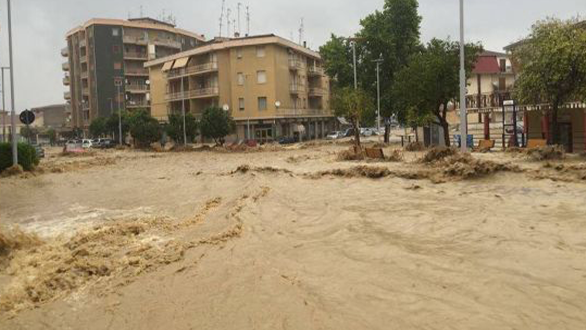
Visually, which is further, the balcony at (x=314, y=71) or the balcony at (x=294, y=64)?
the balcony at (x=314, y=71)

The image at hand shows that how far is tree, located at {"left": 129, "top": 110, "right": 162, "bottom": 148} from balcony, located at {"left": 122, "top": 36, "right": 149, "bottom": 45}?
27.6 metres

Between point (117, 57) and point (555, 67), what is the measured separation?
71.9 metres

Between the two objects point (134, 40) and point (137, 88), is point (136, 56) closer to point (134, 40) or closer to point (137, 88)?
point (134, 40)

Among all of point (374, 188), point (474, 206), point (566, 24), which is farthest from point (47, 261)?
point (566, 24)

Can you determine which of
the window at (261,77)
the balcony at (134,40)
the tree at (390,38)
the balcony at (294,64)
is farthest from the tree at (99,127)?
the tree at (390,38)

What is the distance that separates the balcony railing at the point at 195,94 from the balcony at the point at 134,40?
63.3 ft

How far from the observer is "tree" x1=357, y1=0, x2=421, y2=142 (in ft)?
169

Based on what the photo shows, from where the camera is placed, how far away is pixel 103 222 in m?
12.7

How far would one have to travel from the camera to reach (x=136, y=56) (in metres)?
85.0

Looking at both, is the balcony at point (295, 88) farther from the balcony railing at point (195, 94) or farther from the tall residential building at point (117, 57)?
the tall residential building at point (117, 57)

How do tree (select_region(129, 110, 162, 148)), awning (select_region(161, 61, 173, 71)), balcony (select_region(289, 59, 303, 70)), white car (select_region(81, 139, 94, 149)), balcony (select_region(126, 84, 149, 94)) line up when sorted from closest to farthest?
tree (select_region(129, 110, 162, 148)) → balcony (select_region(289, 59, 303, 70)) → white car (select_region(81, 139, 94, 149)) → awning (select_region(161, 61, 173, 71)) → balcony (select_region(126, 84, 149, 94))

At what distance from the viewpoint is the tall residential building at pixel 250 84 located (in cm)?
6059

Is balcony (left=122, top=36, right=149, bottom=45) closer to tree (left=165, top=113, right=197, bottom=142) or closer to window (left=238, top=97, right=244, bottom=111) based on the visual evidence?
window (left=238, top=97, right=244, bottom=111)

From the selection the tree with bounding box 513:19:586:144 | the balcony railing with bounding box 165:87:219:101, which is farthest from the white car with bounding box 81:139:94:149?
the tree with bounding box 513:19:586:144
